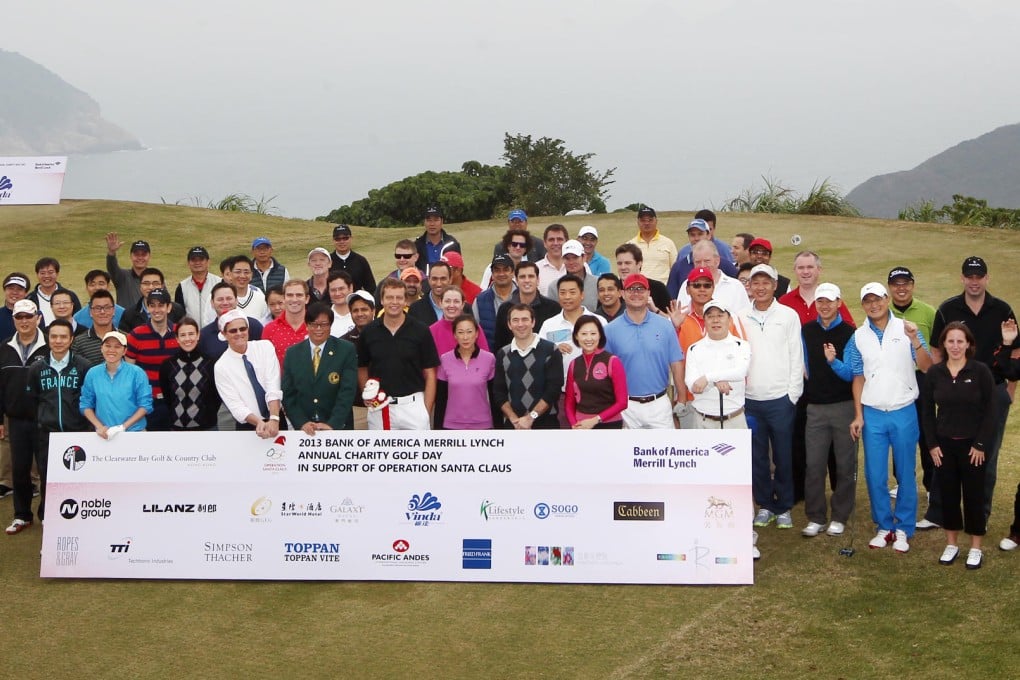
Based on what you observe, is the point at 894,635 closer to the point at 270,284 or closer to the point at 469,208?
the point at 270,284

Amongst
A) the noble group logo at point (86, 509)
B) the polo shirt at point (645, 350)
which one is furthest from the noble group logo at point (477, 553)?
the noble group logo at point (86, 509)

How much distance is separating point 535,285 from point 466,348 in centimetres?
114

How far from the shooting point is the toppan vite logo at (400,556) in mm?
7676

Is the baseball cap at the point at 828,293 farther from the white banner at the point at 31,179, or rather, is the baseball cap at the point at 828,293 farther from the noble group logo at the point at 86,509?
the white banner at the point at 31,179

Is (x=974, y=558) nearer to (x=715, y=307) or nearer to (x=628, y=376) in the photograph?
(x=715, y=307)

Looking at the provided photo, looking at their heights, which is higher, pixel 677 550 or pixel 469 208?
pixel 469 208

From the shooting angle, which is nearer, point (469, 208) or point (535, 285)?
point (535, 285)

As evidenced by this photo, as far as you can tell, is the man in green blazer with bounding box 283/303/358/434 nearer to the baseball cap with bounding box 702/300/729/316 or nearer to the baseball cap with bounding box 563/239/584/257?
the baseball cap with bounding box 563/239/584/257

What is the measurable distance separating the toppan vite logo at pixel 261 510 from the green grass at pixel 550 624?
449 millimetres

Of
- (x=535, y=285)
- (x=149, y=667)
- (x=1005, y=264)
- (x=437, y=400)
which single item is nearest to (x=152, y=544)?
(x=149, y=667)

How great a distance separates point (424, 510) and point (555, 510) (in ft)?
3.06

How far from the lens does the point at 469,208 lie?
145 ft

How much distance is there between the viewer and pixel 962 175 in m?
121

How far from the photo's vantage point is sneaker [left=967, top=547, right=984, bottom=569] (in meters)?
7.61
